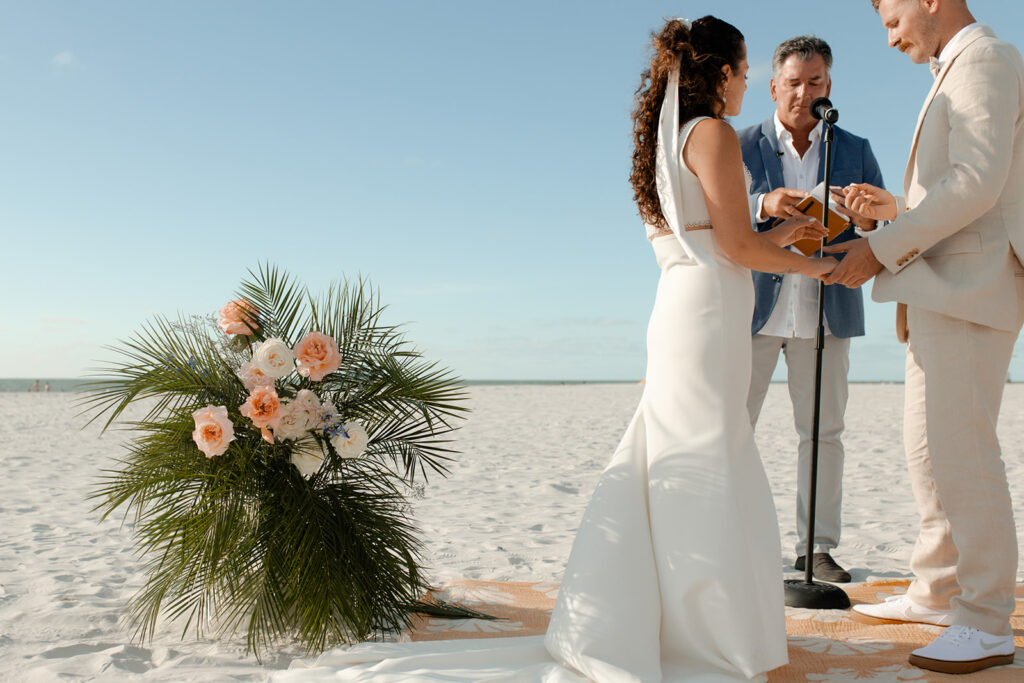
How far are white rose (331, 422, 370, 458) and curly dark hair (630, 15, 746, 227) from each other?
131 cm

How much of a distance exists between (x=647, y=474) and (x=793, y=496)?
405cm

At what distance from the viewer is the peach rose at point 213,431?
266cm

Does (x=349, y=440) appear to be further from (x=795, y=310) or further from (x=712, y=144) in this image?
(x=795, y=310)

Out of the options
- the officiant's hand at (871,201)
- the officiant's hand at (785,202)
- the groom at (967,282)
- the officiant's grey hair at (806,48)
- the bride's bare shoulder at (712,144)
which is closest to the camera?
the bride's bare shoulder at (712,144)

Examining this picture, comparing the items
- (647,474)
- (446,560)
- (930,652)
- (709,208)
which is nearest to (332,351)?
(647,474)

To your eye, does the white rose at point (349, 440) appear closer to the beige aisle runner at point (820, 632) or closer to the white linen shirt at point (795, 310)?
→ the beige aisle runner at point (820, 632)

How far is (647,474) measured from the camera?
8.68 feet

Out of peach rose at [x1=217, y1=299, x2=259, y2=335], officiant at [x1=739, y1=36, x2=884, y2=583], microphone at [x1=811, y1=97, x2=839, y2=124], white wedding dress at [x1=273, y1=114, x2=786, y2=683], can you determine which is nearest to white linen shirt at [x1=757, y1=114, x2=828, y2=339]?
officiant at [x1=739, y1=36, x2=884, y2=583]

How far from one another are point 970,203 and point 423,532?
8.15 feet

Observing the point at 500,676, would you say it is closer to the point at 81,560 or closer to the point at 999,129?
the point at 999,129

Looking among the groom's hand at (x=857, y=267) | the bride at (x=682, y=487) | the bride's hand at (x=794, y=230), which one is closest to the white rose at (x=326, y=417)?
the bride at (x=682, y=487)

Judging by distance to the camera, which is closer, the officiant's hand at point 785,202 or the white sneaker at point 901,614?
the white sneaker at point 901,614

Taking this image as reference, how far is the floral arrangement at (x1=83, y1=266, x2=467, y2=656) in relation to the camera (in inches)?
110

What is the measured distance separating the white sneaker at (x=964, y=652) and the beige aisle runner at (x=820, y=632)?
26mm
